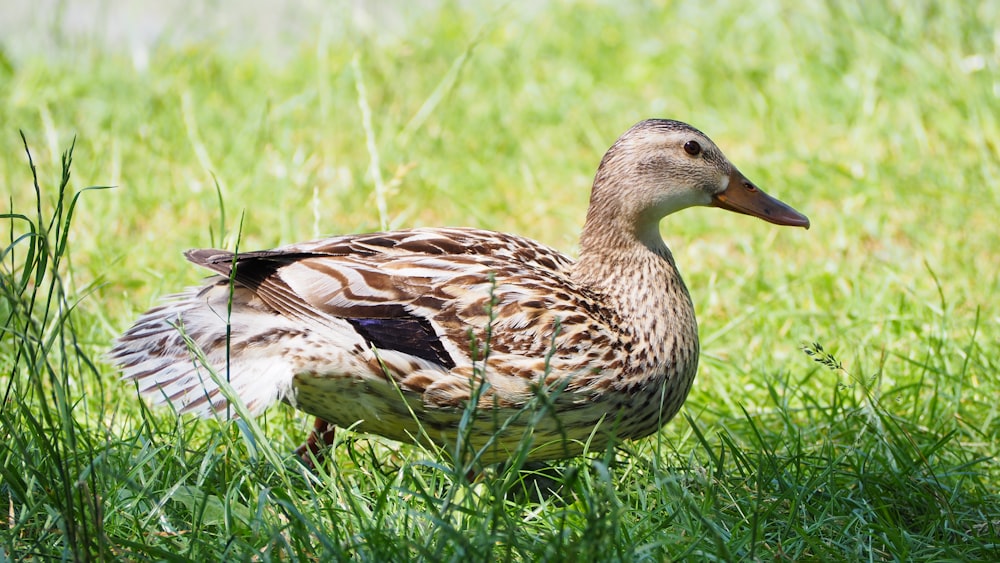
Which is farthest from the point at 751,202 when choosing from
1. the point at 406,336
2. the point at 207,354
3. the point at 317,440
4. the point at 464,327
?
the point at 207,354

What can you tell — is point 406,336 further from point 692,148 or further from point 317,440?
point 692,148

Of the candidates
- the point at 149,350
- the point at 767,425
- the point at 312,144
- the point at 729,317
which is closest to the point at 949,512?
the point at 767,425

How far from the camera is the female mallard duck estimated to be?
3316 mm

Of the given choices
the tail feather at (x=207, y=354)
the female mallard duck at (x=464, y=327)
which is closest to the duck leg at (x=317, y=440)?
the female mallard duck at (x=464, y=327)

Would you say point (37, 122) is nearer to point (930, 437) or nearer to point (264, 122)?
point (264, 122)

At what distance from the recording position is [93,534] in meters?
2.60

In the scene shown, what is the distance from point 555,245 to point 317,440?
2337 millimetres

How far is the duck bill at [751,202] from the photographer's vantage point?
3.88 m

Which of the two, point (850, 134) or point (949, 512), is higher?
point (850, 134)

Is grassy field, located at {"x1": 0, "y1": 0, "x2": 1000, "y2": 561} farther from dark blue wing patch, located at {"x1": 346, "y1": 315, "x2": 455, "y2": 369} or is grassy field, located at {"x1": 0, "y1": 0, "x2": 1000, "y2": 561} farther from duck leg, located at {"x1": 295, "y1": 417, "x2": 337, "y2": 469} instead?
dark blue wing patch, located at {"x1": 346, "y1": 315, "x2": 455, "y2": 369}

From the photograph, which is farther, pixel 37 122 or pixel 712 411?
pixel 37 122

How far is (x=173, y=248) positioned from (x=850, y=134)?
3.62 metres

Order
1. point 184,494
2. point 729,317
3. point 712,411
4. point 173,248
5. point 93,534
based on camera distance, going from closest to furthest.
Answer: point 93,534 < point 184,494 < point 712,411 < point 729,317 < point 173,248

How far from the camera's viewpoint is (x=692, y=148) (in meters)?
3.77
